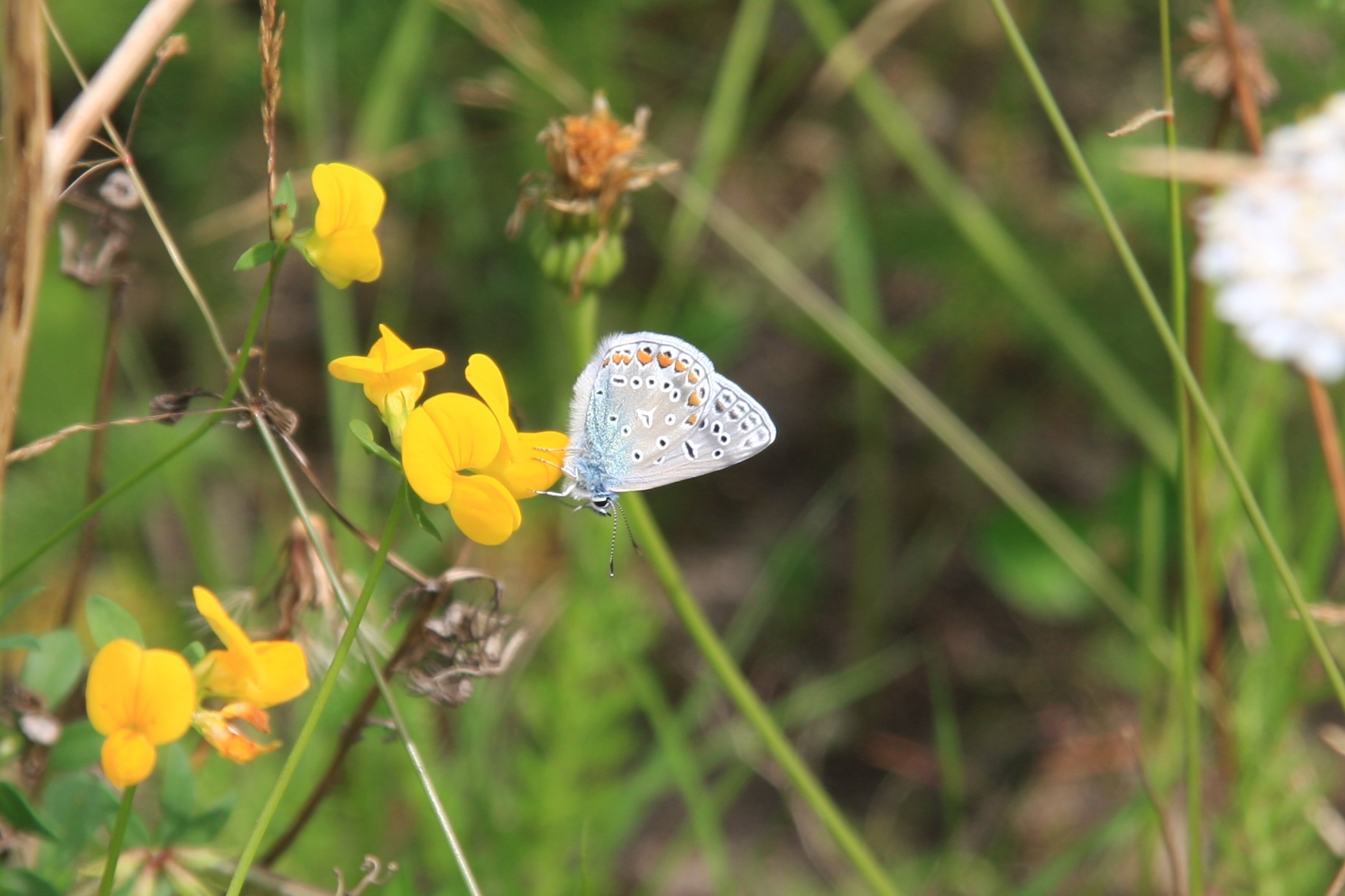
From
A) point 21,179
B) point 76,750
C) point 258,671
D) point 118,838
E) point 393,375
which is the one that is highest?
point 21,179

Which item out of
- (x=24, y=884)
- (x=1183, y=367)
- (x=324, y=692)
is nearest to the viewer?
(x=324, y=692)

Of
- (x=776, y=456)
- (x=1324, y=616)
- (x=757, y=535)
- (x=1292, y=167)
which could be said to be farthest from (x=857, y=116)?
(x=1324, y=616)

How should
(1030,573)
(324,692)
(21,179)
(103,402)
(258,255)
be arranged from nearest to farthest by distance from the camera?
(21,179), (324,692), (258,255), (103,402), (1030,573)

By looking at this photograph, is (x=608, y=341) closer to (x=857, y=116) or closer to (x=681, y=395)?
(x=681, y=395)

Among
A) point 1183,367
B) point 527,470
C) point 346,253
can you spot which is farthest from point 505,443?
point 1183,367

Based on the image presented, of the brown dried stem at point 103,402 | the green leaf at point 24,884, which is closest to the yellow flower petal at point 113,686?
the green leaf at point 24,884

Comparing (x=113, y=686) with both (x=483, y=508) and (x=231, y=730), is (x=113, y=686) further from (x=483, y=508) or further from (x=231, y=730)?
(x=483, y=508)

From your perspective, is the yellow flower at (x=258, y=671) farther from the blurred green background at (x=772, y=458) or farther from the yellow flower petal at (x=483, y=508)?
the blurred green background at (x=772, y=458)
